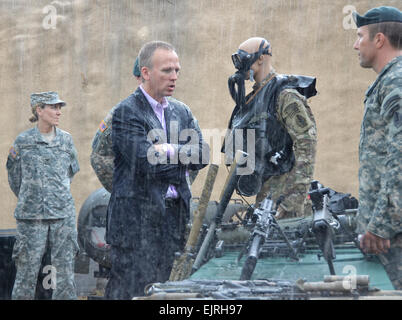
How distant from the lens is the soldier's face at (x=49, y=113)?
18.7ft

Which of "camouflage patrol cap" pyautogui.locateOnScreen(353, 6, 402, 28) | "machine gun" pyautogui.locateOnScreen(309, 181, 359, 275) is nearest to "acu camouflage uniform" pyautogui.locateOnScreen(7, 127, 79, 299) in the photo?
"machine gun" pyautogui.locateOnScreen(309, 181, 359, 275)

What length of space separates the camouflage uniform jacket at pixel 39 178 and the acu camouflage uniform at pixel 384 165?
10.2ft

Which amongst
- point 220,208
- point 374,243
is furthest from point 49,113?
point 374,243

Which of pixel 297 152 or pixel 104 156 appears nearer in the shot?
pixel 297 152

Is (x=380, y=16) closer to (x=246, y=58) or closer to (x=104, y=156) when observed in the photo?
(x=246, y=58)

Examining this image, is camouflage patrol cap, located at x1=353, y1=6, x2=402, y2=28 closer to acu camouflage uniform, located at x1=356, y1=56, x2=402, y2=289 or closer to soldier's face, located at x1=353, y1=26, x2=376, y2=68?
soldier's face, located at x1=353, y1=26, x2=376, y2=68

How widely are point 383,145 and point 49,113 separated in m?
3.36

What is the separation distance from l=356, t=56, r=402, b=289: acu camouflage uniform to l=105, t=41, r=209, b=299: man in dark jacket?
0.94 m

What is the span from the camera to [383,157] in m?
3.17

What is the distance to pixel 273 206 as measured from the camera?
3.96m

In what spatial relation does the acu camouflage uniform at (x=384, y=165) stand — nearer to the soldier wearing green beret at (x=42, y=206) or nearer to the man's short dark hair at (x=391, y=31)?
the man's short dark hair at (x=391, y=31)

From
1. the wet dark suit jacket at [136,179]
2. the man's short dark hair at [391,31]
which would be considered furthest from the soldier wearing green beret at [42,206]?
the man's short dark hair at [391,31]

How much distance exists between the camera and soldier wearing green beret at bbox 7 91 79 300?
5473 mm
